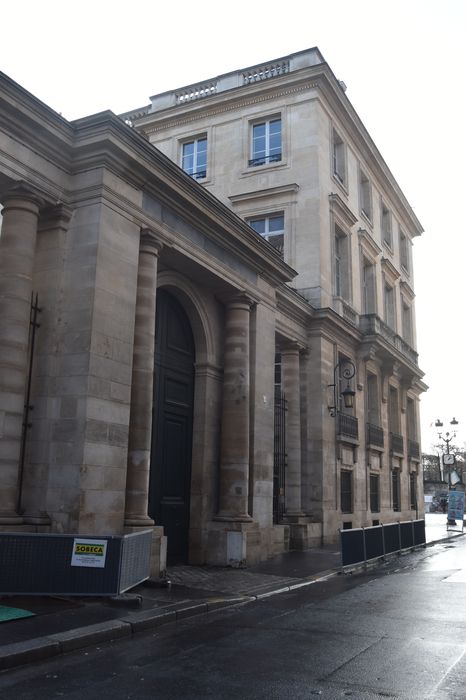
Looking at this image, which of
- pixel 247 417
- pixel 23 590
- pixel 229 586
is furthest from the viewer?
pixel 247 417

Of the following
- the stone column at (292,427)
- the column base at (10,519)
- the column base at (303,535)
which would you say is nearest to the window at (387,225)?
the stone column at (292,427)

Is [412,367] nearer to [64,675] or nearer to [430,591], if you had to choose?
[430,591]

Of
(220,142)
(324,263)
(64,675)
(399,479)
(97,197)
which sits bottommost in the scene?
(64,675)

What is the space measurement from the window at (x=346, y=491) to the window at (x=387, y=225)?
12947 mm

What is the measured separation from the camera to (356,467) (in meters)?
23.1

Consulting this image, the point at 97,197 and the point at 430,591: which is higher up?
the point at 97,197

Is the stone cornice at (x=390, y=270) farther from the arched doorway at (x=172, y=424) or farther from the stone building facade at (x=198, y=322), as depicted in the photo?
the arched doorway at (x=172, y=424)

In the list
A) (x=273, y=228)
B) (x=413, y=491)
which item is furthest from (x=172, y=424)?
(x=413, y=491)

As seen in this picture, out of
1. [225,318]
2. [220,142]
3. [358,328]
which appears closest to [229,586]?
[225,318]

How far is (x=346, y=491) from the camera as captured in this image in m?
22.5

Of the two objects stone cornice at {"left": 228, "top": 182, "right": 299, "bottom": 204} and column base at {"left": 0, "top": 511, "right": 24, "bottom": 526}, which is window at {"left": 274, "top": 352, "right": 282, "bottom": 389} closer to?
stone cornice at {"left": 228, "top": 182, "right": 299, "bottom": 204}

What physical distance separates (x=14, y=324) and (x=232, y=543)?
275 inches

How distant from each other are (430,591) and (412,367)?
19.4 m

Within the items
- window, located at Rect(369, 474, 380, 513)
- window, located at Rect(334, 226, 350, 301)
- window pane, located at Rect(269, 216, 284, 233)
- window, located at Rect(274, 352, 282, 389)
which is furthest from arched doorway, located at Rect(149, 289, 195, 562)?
window, located at Rect(369, 474, 380, 513)
